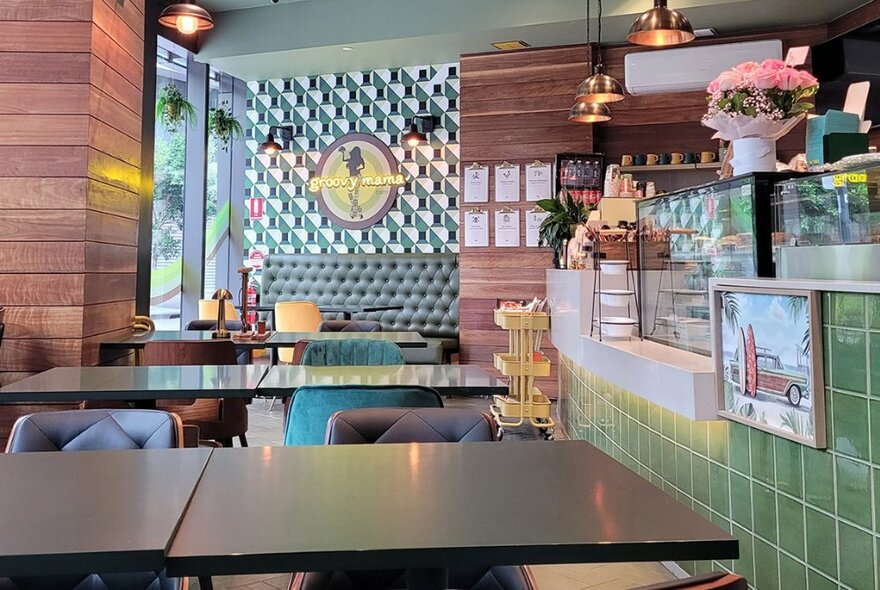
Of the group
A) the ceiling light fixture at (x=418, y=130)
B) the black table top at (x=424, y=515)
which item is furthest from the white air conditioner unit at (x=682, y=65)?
the black table top at (x=424, y=515)

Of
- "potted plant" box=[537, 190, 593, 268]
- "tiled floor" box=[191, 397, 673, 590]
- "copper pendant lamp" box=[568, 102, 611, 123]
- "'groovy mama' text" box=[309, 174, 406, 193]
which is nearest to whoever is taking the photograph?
"tiled floor" box=[191, 397, 673, 590]

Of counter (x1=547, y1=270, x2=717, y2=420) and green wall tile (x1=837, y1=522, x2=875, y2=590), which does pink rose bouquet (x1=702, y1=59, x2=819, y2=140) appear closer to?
counter (x1=547, y1=270, x2=717, y2=420)

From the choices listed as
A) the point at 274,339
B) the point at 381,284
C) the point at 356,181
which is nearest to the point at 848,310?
the point at 274,339

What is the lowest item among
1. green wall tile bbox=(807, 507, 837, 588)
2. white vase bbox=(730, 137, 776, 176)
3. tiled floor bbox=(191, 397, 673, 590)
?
tiled floor bbox=(191, 397, 673, 590)

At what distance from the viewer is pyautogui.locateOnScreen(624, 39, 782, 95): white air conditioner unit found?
636 cm

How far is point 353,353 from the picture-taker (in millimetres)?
3398

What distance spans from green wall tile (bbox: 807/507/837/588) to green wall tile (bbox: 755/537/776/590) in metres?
0.20

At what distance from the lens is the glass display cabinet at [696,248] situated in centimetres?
239

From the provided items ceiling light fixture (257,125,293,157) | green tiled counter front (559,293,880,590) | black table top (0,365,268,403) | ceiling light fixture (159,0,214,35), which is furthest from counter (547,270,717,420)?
ceiling light fixture (257,125,293,157)

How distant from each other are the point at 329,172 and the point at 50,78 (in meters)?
4.62

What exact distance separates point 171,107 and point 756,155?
610cm

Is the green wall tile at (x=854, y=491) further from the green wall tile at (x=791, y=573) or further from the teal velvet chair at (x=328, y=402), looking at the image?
the teal velvet chair at (x=328, y=402)

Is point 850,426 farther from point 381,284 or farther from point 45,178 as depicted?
point 381,284

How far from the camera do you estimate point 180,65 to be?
303 inches
